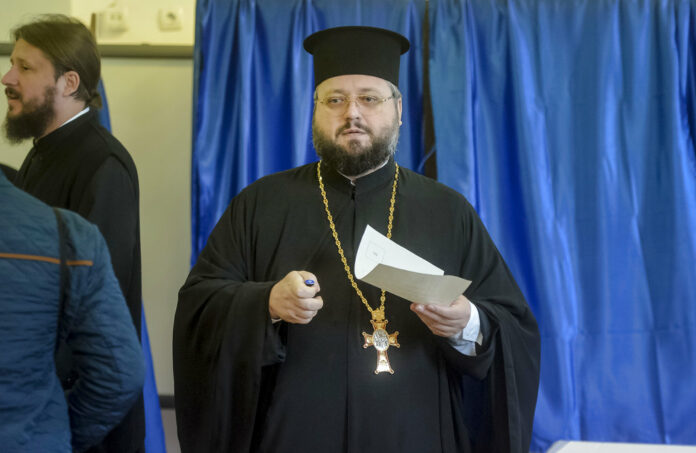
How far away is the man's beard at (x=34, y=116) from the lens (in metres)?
2.40

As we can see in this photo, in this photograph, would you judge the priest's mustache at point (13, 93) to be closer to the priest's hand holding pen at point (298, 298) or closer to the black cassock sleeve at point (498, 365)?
the priest's hand holding pen at point (298, 298)

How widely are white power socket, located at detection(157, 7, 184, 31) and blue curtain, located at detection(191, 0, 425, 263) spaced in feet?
1.45

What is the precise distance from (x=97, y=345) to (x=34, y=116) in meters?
1.31

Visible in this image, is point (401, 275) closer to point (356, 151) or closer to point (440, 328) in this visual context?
point (440, 328)

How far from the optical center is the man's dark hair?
95.1 inches

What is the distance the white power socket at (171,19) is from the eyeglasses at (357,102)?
197cm

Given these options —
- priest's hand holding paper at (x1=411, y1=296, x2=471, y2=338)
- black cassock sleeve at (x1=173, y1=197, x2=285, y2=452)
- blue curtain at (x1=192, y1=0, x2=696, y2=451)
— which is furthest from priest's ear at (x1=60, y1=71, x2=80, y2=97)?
priest's hand holding paper at (x1=411, y1=296, x2=471, y2=338)

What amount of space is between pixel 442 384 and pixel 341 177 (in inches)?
31.8

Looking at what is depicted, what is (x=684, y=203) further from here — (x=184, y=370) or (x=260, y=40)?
(x=184, y=370)

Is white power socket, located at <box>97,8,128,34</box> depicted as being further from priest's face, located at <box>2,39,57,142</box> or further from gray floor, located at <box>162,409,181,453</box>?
gray floor, located at <box>162,409,181,453</box>

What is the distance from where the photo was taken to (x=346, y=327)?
6.87ft

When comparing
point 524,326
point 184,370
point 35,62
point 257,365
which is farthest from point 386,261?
point 35,62

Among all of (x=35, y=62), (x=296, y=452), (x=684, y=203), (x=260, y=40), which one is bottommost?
(x=296, y=452)

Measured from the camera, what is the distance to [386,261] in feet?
6.14
